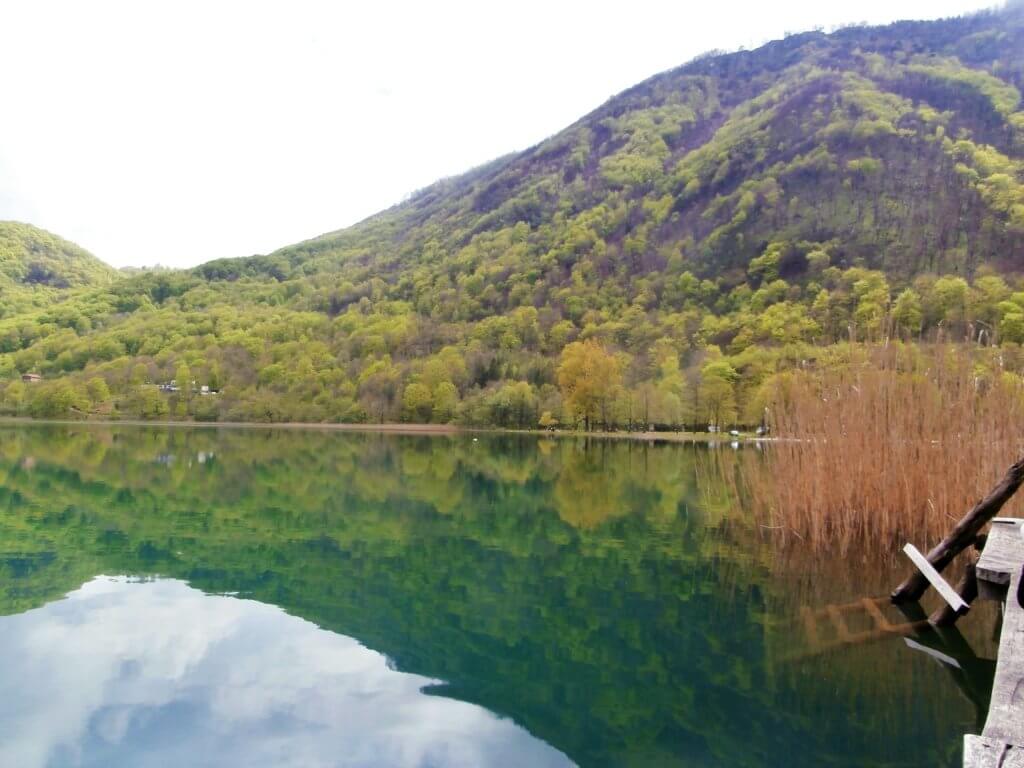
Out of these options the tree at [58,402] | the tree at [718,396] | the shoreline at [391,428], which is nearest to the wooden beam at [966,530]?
the shoreline at [391,428]

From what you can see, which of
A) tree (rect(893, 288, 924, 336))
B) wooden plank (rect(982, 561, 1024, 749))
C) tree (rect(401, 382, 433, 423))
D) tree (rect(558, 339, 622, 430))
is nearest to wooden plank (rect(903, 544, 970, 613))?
wooden plank (rect(982, 561, 1024, 749))

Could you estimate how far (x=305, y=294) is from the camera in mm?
117562

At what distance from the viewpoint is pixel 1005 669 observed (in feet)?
12.6

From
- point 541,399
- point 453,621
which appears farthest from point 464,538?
point 541,399

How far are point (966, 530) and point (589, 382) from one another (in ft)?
160

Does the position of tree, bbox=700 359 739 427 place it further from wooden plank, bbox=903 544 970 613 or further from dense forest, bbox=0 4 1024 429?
wooden plank, bbox=903 544 970 613

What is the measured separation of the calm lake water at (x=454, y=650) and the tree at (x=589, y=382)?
135 ft

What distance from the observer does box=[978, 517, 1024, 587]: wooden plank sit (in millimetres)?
5914

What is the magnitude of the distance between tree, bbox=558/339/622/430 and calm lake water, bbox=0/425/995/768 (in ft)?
135

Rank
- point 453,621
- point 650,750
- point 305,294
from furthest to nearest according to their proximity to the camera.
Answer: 1. point 305,294
2. point 453,621
3. point 650,750

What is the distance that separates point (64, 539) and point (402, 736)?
32.9ft

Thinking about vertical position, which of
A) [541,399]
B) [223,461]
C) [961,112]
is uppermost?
[961,112]

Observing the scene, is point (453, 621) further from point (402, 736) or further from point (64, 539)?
point (64, 539)

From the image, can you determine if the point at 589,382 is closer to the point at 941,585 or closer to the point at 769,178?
the point at 941,585
